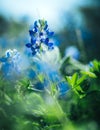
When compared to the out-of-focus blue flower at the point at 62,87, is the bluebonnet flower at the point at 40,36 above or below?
above

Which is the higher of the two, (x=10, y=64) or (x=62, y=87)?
(x=10, y=64)

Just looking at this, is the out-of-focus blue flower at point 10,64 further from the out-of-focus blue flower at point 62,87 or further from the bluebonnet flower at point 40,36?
the out-of-focus blue flower at point 62,87

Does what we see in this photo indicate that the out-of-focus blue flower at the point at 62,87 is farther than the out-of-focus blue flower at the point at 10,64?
No

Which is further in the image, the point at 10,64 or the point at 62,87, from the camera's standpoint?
the point at 10,64

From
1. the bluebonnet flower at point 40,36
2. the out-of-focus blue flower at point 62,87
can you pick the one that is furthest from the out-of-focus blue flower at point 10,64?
the out-of-focus blue flower at point 62,87

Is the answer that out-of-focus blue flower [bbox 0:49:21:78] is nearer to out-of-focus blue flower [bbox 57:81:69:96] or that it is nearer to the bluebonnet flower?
the bluebonnet flower

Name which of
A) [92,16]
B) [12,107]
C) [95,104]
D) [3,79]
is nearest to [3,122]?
[12,107]
